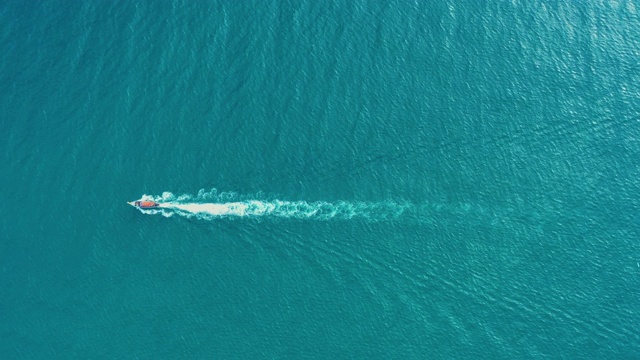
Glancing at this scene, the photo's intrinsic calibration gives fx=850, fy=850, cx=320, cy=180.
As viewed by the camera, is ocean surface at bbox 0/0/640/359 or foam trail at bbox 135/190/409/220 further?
foam trail at bbox 135/190/409/220

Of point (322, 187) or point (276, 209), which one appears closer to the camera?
point (276, 209)

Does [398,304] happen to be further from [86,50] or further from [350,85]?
[86,50]

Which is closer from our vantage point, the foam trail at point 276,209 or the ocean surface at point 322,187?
the ocean surface at point 322,187

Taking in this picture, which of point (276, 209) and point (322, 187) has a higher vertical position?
point (322, 187)
